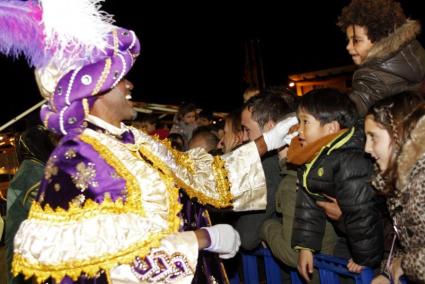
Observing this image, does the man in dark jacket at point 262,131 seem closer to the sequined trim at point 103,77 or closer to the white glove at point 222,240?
the white glove at point 222,240

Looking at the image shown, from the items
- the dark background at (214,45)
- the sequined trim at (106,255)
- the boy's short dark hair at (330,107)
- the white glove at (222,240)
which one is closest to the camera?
the sequined trim at (106,255)

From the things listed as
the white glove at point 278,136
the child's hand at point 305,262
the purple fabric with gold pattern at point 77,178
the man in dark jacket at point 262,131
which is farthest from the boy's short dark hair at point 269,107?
the purple fabric with gold pattern at point 77,178

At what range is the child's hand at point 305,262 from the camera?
287cm

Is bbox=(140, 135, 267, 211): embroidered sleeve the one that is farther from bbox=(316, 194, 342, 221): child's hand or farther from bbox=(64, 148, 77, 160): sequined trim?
bbox=(64, 148, 77, 160): sequined trim

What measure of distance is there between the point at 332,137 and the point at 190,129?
4969mm

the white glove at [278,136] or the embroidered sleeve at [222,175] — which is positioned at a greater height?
the white glove at [278,136]

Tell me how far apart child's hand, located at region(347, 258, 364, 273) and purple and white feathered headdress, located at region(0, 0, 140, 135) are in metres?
1.59

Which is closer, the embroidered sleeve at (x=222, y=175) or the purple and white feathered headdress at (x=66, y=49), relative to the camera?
the purple and white feathered headdress at (x=66, y=49)

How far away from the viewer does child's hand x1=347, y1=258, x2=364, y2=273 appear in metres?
2.66

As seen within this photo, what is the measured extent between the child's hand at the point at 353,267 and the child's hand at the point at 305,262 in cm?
24

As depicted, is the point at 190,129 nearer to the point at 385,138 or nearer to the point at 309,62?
the point at 385,138

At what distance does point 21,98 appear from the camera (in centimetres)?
1566

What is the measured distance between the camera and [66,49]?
2.39 m

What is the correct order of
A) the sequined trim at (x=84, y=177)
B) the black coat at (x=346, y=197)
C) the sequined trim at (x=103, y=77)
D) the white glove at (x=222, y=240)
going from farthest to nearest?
the black coat at (x=346, y=197)
the white glove at (x=222, y=240)
the sequined trim at (x=103, y=77)
the sequined trim at (x=84, y=177)
